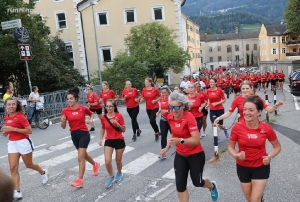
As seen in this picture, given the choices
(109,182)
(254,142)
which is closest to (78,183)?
(109,182)

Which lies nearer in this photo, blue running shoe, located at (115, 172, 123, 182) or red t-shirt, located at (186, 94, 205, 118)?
blue running shoe, located at (115, 172, 123, 182)

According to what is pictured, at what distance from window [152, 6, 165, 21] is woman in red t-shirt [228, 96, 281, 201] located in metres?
31.2

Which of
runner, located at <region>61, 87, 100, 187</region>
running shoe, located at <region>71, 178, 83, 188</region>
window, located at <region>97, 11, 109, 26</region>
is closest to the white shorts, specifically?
runner, located at <region>61, 87, 100, 187</region>

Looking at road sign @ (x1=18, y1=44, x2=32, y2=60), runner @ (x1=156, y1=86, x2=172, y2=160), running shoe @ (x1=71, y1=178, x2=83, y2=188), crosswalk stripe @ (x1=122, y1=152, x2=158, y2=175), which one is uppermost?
road sign @ (x1=18, y1=44, x2=32, y2=60)

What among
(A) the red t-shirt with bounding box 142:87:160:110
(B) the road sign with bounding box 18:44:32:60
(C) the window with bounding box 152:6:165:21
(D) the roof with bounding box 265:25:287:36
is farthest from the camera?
(D) the roof with bounding box 265:25:287:36

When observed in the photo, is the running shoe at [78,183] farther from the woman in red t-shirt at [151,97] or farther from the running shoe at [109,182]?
the woman in red t-shirt at [151,97]

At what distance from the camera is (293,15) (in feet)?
124

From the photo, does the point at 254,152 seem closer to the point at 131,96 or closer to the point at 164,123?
the point at 164,123

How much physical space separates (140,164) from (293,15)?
1460 inches

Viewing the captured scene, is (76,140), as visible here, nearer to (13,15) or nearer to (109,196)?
(109,196)

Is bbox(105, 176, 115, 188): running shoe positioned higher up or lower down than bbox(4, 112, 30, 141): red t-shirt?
lower down

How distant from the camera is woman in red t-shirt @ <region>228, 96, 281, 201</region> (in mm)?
3930

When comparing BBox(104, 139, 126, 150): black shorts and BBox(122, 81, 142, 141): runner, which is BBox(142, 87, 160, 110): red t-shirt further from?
BBox(104, 139, 126, 150): black shorts

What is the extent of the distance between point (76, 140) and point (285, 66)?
132 ft
